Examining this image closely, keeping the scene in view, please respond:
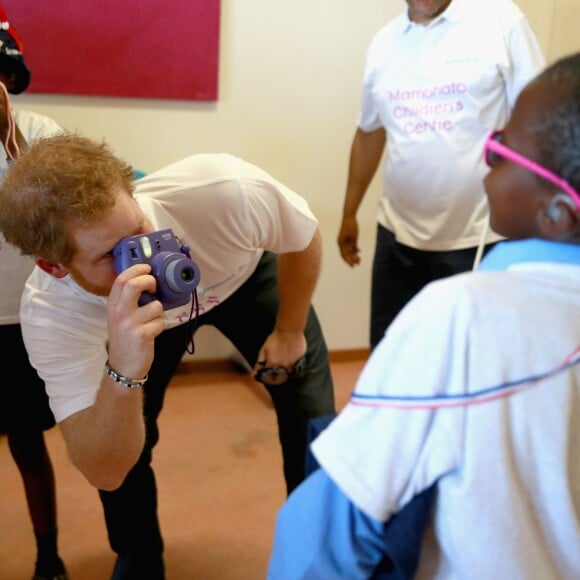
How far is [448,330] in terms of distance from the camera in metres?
0.57

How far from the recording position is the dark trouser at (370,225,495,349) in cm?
191

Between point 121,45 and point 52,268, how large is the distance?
56.3 inches

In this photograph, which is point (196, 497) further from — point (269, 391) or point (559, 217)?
point (559, 217)

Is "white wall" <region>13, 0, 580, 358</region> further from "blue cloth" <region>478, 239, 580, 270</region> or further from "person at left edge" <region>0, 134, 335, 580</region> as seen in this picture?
"blue cloth" <region>478, 239, 580, 270</region>

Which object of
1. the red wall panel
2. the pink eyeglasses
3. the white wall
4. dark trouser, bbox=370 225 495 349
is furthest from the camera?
the white wall

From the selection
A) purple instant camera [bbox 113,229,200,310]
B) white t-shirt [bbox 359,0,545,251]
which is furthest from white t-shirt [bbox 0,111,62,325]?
white t-shirt [bbox 359,0,545,251]

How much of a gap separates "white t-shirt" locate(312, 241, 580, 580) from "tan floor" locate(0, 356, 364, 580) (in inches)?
46.0

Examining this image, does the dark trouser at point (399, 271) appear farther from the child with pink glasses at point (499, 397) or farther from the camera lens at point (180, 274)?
the child with pink glasses at point (499, 397)

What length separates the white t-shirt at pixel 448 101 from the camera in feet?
5.74

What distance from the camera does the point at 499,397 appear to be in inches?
22.4

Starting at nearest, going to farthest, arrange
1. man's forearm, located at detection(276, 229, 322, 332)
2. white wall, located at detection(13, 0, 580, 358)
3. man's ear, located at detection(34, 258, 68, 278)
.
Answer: man's ear, located at detection(34, 258, 68, 278), man's forearm, located at detection(276, 229, 322, 332), white wall, located at detection(13, 0, 580, 358)

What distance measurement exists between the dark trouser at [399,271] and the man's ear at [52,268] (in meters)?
1.16

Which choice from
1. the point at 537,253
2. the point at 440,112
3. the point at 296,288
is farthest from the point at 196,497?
the point at 537,253

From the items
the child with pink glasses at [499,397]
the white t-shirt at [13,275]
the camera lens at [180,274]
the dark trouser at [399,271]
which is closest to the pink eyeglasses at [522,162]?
the child with pink glasses at [499,397]
